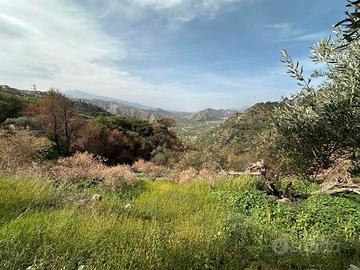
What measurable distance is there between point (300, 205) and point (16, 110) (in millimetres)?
33712

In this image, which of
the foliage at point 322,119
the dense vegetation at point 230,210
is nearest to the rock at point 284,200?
the dense vegetation at point 230,210

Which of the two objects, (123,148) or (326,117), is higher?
(326,117)

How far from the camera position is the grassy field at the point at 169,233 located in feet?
15.8

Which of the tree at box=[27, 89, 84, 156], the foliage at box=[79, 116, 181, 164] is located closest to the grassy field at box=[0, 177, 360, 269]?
the foliage at box=[79, 116, 181, 164]

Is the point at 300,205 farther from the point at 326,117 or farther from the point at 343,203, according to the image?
the point at 326,117

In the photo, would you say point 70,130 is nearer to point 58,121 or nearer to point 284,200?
point 58,121

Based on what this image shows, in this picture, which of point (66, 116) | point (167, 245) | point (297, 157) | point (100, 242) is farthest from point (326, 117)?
point (66, 116)

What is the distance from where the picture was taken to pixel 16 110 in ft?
116

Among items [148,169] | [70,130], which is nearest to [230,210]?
[148,169]

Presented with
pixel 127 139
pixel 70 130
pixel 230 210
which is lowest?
pixel 127 139

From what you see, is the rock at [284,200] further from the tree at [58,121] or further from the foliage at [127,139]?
the tree at [58,121]

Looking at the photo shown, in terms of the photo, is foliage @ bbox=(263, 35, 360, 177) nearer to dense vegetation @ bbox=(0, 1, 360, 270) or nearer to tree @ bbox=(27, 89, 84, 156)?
dense vegetation @ bbox=(0, 1, 360, 270)

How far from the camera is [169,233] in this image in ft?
22.6

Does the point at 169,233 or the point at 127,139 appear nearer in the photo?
the point at 169,233
